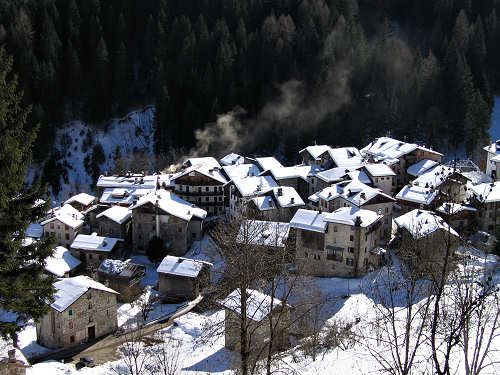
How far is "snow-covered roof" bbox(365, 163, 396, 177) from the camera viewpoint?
54.1m

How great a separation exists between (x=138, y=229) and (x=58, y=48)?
50332mm

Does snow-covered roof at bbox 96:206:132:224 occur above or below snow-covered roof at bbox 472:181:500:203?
below

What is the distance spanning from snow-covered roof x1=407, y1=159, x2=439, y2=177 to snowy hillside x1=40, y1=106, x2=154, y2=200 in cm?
4185

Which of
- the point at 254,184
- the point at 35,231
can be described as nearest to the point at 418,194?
the point at 254,184

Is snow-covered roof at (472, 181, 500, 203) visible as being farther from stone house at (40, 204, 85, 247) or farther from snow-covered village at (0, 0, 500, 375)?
stone house at (40, 204, 85, 247)

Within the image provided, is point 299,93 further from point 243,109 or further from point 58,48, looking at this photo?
point 58,48

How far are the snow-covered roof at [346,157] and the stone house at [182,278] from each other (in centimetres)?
2051

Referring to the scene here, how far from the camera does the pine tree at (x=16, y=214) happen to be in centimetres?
1573

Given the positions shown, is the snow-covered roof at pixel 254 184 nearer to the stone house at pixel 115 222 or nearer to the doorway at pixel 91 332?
the stone house at pixel 115 222

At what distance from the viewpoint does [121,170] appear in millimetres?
74062

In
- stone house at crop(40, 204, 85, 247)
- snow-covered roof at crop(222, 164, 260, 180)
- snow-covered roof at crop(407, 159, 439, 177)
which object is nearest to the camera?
stone house at crop(40, 204, 85, 247)

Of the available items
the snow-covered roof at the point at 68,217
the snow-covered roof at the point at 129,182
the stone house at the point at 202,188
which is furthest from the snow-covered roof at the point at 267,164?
the snow-covered roof at the point at 68,217

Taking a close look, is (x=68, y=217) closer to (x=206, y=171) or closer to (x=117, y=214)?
(x=117, y=214)

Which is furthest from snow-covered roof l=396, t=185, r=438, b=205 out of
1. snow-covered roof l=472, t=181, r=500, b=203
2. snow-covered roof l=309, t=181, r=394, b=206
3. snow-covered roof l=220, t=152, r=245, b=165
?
snow-covered roof l=220, t=152, r=245, b=165
